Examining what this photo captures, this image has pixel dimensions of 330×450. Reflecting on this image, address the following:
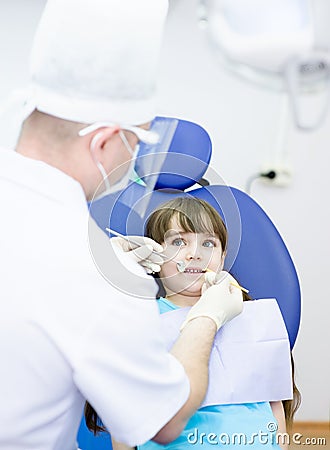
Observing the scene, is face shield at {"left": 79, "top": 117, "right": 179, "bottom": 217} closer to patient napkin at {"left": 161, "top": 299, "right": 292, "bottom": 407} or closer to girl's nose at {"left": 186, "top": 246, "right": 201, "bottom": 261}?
girl's nose at {"left": 186, "top": 246, "right": 201, "bottom": 261}

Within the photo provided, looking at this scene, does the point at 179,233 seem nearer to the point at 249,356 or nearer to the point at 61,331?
the point at 249,356

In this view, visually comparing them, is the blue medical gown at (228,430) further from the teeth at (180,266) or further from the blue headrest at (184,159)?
the blue headrest at (184,159)

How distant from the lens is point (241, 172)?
7.42 feet

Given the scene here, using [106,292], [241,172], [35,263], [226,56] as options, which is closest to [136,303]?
[106,292]

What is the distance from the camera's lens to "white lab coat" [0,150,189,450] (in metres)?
0.96

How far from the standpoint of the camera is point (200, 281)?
1541 millimetres

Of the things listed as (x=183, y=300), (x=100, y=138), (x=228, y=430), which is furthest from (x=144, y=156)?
(x=228, y=430)

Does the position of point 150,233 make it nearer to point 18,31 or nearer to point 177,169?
point 177,169

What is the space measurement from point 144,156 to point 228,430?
1.92 ft

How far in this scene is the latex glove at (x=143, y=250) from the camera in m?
1.43

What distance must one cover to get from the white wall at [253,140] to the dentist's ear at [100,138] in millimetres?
1140

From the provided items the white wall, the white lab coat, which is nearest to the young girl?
the white lab coat

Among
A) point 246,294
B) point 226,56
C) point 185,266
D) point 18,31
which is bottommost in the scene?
point 246,294

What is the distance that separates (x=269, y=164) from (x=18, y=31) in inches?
34.8
